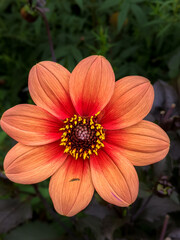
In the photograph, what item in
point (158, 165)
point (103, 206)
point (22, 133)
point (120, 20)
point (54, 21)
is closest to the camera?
point (22, 133)

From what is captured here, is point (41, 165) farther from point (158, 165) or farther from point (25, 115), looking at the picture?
point (158, 165)

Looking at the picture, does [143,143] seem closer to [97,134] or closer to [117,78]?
[97,134]

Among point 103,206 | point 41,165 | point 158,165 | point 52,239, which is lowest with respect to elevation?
point 52,239

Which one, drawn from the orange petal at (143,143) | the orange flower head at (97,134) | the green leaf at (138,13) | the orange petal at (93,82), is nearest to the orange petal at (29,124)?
the orange flower head at (97,134)

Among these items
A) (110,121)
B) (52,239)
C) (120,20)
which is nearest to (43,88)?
(110,121)

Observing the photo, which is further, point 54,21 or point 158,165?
point 54,21

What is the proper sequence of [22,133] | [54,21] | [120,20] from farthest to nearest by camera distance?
[54,21] → [120,20] → [22,133]

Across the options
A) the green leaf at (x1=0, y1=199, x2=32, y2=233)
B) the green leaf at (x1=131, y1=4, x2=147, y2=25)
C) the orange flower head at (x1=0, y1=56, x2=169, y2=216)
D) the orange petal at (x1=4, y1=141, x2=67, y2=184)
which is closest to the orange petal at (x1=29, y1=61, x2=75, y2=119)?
the orange flower head at (x1=0, y1=56, x2=169, y2=216)
